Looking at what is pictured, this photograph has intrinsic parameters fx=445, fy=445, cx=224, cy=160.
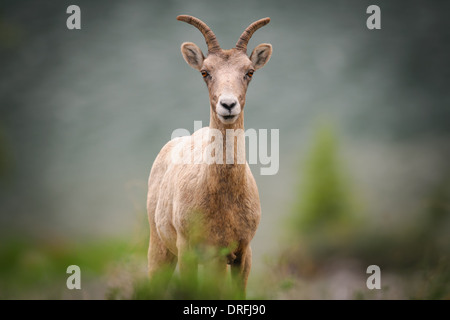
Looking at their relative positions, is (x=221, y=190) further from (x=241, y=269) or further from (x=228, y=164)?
(x=241, y=269)

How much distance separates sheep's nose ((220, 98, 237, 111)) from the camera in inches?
177

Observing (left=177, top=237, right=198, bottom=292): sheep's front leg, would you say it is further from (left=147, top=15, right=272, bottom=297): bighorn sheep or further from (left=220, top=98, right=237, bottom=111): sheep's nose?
(left=220, top=98, right=237, bottom=111): sheep's nose

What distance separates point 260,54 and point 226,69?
73cm

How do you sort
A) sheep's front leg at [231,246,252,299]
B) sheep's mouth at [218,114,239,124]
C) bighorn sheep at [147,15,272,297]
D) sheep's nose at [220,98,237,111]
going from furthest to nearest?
sheep's front leg at [231,246,252,299]
bighorn sheep at [147,15,272,297]
sheep's mouth at [218,114,239,124]
sheep's nose at [220,98,237,111]

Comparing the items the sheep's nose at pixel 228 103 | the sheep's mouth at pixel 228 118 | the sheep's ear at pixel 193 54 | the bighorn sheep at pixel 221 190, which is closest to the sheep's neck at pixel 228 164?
the bighorn sheep at pixel 221 190

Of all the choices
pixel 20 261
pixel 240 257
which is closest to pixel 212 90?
pixel 240 257

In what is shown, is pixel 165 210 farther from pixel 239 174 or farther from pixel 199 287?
pixel 199 287

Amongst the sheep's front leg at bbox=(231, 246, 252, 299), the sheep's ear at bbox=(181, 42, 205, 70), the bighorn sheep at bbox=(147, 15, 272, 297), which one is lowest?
the sheep's front leg at bbox=(231, 246, 252, 299)

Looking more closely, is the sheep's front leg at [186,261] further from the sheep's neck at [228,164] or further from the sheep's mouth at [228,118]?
the sheep's mouth at [228,118]

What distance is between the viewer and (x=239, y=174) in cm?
505

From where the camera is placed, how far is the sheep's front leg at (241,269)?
5245 mm

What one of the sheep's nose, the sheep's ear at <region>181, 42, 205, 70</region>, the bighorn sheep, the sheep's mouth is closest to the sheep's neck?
the bighorn sheep

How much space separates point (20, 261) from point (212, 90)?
12.9ft

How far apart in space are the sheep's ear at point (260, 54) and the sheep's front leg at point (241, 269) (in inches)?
88.8
